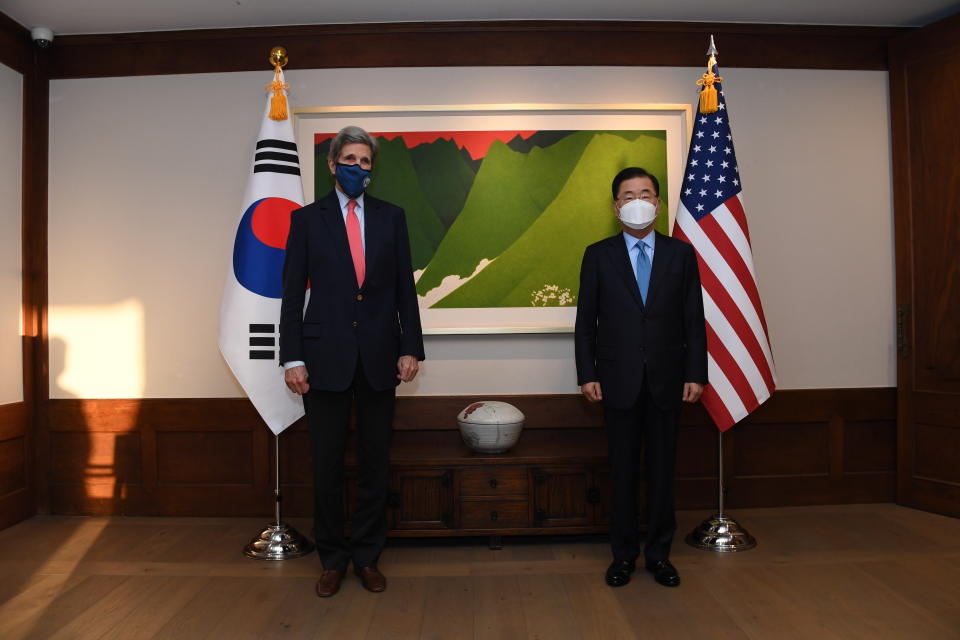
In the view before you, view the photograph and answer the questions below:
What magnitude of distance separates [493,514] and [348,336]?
1080 mm

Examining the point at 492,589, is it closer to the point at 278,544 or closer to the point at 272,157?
the point at 278,544

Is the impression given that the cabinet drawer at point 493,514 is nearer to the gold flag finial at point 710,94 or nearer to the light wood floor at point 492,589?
the light wood floor at point 492,589

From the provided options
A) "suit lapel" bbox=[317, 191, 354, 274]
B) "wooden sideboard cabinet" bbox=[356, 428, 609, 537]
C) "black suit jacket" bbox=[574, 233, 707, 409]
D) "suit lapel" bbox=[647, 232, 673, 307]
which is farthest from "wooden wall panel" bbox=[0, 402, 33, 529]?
"suit lapel" bbox=[647, 232, 673, 307]

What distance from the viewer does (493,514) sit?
2781mm

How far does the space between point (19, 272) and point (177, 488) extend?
4.41 ft

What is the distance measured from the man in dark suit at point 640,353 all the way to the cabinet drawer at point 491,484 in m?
0.49

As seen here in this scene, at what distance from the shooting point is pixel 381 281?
2.34 meters

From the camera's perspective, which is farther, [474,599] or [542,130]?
[542,130]

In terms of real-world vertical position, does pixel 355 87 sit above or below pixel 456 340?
above

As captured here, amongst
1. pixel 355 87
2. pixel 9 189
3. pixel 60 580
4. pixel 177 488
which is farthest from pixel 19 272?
pixel 355 87

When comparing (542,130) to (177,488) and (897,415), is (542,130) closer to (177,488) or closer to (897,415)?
(897,415)

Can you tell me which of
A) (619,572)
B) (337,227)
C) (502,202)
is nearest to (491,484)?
(619,572)

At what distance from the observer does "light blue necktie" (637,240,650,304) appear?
94.7 inches

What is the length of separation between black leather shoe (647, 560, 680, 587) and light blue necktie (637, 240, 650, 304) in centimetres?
101
